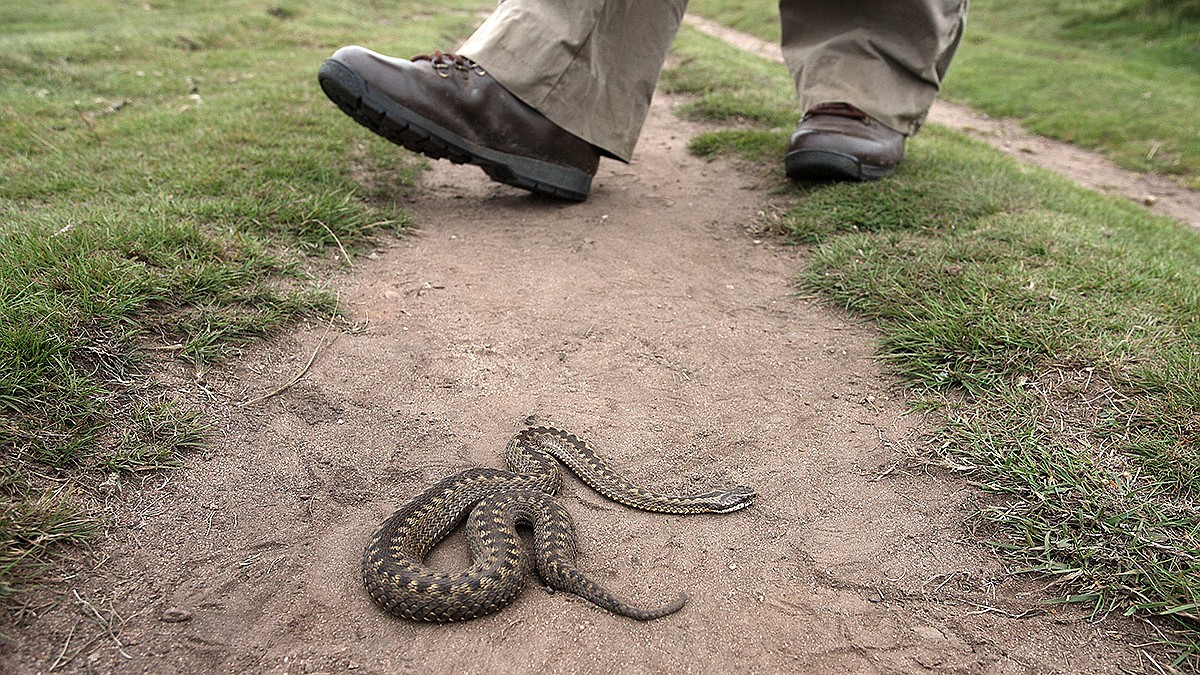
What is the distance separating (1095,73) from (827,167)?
1164 cm

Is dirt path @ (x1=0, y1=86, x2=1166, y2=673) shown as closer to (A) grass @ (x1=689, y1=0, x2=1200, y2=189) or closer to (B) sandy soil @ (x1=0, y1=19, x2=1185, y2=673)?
(B) sandy soil @ (x1=0, y1=19, x2=1185, y2=673)

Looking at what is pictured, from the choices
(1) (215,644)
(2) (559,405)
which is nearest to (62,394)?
(1) (215,644)

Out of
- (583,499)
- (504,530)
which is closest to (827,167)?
(583,499)

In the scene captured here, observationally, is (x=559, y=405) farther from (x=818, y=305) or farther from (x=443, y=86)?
(x=443, y=86)

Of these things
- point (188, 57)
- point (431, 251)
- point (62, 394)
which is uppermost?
point (62, 394)

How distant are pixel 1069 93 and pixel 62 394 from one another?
49.0ft

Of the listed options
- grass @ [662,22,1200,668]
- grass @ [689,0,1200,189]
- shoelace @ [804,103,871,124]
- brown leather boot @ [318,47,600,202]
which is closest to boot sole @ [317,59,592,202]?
brown leather boot @ [318,47,600,202]

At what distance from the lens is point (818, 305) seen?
4270 millimetres

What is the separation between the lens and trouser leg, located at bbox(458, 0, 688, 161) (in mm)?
4734

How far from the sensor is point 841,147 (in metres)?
5.68

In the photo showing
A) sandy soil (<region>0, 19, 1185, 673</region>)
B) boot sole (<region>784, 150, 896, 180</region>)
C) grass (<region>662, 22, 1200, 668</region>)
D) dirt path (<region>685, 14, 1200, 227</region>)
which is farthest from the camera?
dirt path (<region>685, 14, 1200, 227</region>)

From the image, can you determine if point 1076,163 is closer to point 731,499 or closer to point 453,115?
point 453,115

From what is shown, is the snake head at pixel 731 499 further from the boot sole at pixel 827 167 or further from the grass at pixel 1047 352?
the boot sole at pixel 827 167

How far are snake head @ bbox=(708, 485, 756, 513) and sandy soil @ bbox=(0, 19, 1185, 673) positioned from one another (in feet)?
0.13
